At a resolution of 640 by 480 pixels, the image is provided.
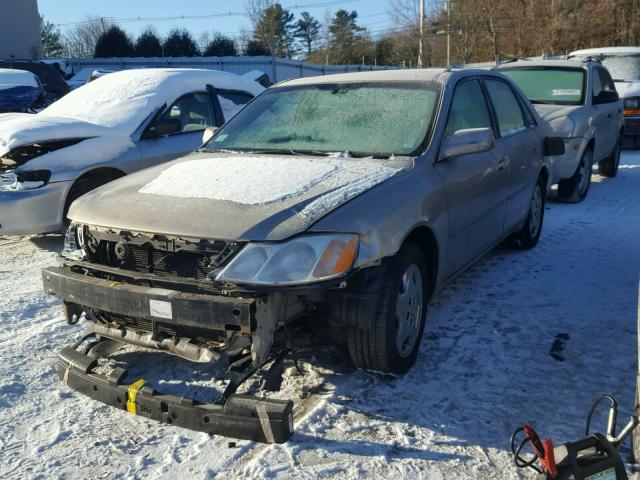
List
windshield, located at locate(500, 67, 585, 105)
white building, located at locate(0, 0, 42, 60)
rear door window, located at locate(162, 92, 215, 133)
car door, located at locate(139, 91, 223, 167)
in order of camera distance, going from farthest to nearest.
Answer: white building, located at locate(0, 0, 42, 60)
windshield, located at locate(500, 67, 585, 105)
rear door window, located at locate(162, 92, 215, 133)
car door, located at locate(139, 91, 223, 167)

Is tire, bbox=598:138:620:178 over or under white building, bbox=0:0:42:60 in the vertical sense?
under

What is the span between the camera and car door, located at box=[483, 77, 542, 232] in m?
4.91

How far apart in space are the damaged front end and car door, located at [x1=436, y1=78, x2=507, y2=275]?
49.3 inches

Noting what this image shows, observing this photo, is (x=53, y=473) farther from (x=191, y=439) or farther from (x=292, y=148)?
(x=292, y=148)

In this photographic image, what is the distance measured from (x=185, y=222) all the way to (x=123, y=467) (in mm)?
1085

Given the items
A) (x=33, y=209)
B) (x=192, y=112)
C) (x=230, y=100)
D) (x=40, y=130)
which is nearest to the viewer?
(x=33, y=209)

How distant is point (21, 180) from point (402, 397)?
3.90 m

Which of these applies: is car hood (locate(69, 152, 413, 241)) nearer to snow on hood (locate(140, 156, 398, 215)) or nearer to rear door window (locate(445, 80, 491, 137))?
snow on hood (locate(140, 156, 398, 215))

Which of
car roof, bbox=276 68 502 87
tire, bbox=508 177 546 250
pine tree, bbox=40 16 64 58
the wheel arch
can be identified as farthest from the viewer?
pine tree, bbox=40 16 64 58

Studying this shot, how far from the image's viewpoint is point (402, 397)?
3287mm

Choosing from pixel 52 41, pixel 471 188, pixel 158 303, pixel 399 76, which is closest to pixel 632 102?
pixel 399 76

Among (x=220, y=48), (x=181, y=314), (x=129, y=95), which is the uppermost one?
(x=220, y=48)

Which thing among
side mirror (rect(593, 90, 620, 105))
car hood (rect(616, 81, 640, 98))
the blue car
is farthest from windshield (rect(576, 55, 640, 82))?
the blue car

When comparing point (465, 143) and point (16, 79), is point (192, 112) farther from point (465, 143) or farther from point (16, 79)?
point (16, 79)
